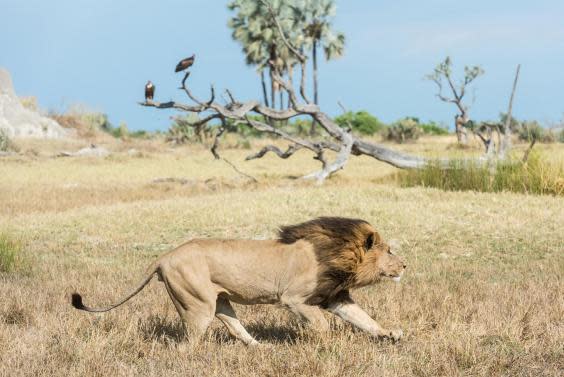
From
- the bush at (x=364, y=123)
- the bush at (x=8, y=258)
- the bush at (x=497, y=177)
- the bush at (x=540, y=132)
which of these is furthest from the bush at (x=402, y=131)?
the bush at (x=8, y=258)

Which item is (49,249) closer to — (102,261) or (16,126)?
(102,261)

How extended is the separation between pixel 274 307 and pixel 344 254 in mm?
2148

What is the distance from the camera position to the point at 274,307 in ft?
25.7

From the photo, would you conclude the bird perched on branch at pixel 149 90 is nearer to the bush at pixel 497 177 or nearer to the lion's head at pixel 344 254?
the bush at pixel 497 177

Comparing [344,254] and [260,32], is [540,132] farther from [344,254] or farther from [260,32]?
[344,254]

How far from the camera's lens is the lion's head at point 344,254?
5809 mm

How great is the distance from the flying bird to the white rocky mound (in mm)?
28386

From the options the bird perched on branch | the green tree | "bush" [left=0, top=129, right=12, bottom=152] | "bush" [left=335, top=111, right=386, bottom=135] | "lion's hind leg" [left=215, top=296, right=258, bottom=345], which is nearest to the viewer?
"lion's hind leg" [left=215, top=296, right=258, bottom=345]

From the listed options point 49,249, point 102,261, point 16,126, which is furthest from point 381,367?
point 16,126

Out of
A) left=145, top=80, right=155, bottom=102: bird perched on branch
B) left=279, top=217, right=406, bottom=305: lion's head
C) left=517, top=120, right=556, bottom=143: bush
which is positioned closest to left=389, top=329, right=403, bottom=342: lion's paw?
left=279, top=217, right=406, bottom=305: lion's head

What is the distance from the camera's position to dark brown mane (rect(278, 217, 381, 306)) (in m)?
5.80

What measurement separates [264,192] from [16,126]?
32388 millimetres

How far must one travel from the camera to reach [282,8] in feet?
196

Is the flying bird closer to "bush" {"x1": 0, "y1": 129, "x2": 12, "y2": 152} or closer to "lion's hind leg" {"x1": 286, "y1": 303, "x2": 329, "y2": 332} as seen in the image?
"lion's hind leg" {"x1": 286, "y1": 303, "x2": 329, "y2": 332}
